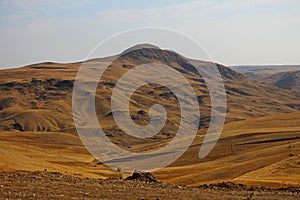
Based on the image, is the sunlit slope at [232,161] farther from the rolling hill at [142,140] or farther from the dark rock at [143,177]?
the dark rock at [143,177]

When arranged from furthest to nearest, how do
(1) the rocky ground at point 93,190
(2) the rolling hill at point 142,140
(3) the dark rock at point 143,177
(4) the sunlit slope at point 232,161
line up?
(2) the rolling hill at point 142,140 < (4) the sunlit slope at point 232,161 < (3) the dark rock at point 143,177 < (1) the rocky ground at point 93,190

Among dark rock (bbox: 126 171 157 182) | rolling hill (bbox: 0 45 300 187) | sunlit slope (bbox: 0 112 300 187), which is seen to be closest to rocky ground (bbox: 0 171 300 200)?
dark rock (bbox: 126 171 157 182)

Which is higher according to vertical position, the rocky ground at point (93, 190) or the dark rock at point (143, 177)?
the rocky ground at point (93, 190)

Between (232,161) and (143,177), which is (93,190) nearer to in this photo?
(143,177)

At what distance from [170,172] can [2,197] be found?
3382cm

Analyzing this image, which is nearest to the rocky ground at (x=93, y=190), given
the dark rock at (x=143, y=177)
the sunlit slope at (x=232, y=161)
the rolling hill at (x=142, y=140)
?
the dark rock at (x=143, y=177)

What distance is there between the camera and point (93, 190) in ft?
53.1

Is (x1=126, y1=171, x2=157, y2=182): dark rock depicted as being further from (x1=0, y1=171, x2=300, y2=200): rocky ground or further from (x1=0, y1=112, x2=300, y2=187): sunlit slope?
(x1=0, y1=112, x2=300, y2=187): sunlit slope

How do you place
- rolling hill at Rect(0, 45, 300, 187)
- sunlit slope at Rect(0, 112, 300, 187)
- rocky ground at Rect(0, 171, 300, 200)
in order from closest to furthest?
rocky ground at Rect(0, 171, 300, 200) < sunlit slope at Rect(0, 112, 300, 187) < rolling hill at Rect(0, 45, 300, 187)

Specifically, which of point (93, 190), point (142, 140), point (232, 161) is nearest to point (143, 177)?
point (93, 190)

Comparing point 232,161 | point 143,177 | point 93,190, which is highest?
point 93,190

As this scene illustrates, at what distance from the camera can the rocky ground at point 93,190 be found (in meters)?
14.9

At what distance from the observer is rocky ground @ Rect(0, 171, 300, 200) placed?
1488 centimetres

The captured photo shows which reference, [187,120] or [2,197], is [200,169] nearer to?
[2,197]
